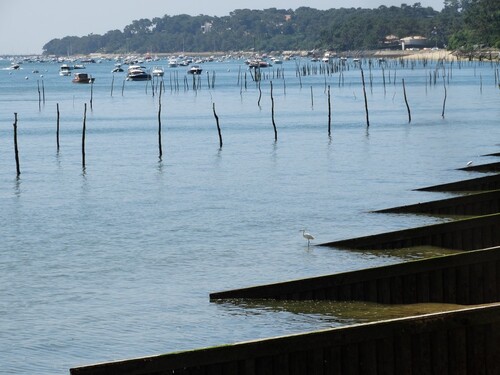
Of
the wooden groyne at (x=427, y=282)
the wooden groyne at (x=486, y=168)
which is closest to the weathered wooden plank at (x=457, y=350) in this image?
the wooden groyne at (x=427, y=282)

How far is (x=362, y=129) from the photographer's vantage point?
10038 cm

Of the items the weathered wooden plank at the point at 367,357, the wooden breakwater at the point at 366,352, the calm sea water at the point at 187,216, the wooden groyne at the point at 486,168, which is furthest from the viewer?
the wooden groyne at the point at 486,168

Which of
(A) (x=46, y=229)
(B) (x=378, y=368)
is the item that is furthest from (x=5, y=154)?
(B) (x=378, y=368)

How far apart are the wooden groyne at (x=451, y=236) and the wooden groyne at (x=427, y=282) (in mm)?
5309

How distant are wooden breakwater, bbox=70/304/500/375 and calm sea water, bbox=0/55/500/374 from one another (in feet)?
20.7

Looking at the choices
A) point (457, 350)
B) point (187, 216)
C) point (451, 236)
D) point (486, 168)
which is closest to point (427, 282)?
point (457, 350)

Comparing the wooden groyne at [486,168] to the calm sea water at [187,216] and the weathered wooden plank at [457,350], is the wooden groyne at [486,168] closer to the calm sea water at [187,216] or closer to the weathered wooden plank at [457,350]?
the calm sea water at [187,216]

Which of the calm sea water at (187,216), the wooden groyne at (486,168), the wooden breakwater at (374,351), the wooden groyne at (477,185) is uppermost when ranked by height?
the wooden breakwater at (374,351)

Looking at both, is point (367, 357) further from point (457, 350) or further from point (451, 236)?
point (451, 236)

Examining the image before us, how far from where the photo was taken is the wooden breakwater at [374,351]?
17484mm

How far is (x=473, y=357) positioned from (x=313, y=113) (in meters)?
107

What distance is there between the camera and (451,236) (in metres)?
29.9

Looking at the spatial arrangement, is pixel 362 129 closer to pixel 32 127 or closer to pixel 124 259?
pixel 32 127

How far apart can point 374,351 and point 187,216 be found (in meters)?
34.7
